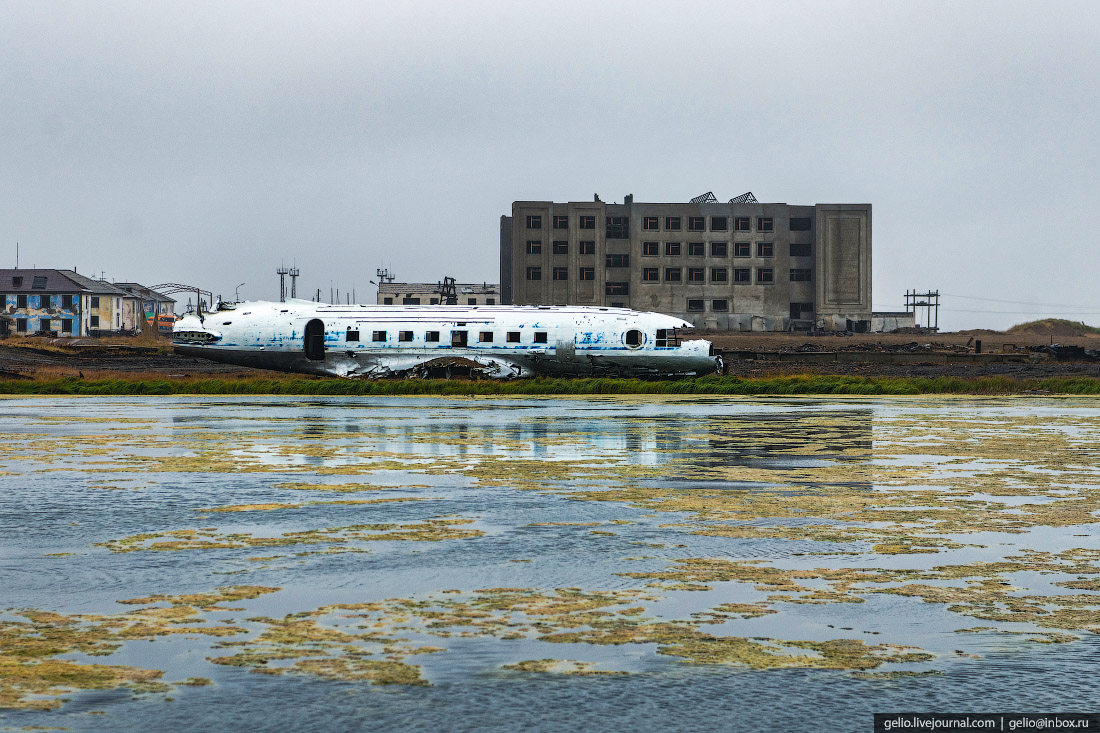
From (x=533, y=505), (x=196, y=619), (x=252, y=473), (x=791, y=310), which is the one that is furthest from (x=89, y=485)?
(x=791, y=310)

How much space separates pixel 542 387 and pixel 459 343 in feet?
14.3

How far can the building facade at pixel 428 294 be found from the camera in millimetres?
160750

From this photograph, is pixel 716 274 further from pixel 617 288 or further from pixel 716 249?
pixel 617 288

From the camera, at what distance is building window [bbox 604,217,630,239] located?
140250mm

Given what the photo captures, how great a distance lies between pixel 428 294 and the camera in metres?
167

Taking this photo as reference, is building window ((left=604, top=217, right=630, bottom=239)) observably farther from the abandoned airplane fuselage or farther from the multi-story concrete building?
the abandoned airplane fuselage

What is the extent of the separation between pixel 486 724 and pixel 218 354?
143ft

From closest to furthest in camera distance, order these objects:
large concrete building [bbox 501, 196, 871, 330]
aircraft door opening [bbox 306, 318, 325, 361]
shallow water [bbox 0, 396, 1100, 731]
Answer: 1. shallow water [bbox 0, 396, 1100, 731]
2. aircraft door opening [bbox 306, 318, 325, 361]
3. large concrete building [bbox 501, 196, 871, 330]

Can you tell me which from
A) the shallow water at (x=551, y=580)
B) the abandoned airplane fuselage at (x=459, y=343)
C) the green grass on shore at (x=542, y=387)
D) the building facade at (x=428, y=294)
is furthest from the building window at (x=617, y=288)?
the shallow water at (x=551, y=580)

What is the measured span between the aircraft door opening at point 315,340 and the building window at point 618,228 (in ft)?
311

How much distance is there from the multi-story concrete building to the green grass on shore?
111064 mm

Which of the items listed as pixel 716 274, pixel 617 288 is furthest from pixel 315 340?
pixel 716 274

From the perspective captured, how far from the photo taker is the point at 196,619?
7.91 m

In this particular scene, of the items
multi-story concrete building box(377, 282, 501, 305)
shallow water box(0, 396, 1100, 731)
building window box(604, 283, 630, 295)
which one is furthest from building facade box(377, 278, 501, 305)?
shallow water box(0, 396, 1100, 731)
